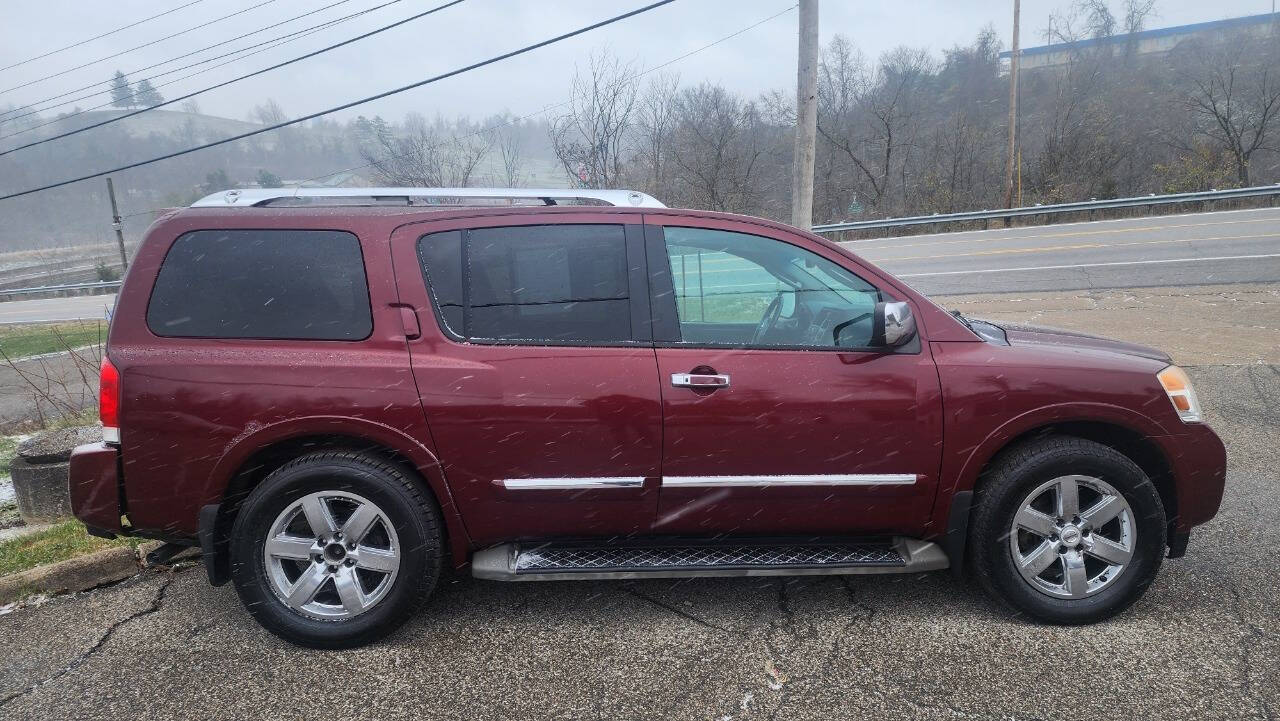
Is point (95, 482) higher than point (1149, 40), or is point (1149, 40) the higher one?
point (1149, 40)

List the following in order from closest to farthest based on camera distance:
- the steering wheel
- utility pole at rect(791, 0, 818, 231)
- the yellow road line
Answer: the steering wheel < utility pole at rect(791, 0, 818, 231) < the yellow road line

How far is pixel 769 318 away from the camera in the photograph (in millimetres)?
3414

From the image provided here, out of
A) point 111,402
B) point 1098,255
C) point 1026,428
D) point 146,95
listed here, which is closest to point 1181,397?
point 1026,428

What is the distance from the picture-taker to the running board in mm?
3119

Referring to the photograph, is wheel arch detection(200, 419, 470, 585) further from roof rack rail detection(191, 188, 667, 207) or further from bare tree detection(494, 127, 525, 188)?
bare tree detection(494, 127, 525, 188)

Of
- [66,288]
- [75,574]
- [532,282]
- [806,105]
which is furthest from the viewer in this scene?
[66,288]

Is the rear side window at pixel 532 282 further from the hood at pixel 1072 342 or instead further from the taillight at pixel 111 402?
the hood at pixel 1072 342

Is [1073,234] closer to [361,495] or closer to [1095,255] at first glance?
[1095,255]

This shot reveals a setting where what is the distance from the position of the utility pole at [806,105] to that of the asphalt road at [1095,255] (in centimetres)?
528

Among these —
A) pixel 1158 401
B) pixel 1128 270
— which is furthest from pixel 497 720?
pixel 1128 270

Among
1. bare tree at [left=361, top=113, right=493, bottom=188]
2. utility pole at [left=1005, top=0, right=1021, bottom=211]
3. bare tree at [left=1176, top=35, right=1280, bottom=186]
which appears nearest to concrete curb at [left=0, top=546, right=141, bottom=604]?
bare tree at [left=361, top=113, right=493, bottom=188]

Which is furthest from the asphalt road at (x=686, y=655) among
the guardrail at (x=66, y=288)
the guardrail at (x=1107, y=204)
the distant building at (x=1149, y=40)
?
the distant building at (x=1149, y=40)

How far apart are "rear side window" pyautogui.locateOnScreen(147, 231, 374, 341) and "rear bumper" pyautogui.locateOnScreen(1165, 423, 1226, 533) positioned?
3.44 meters

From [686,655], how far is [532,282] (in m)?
1.65
